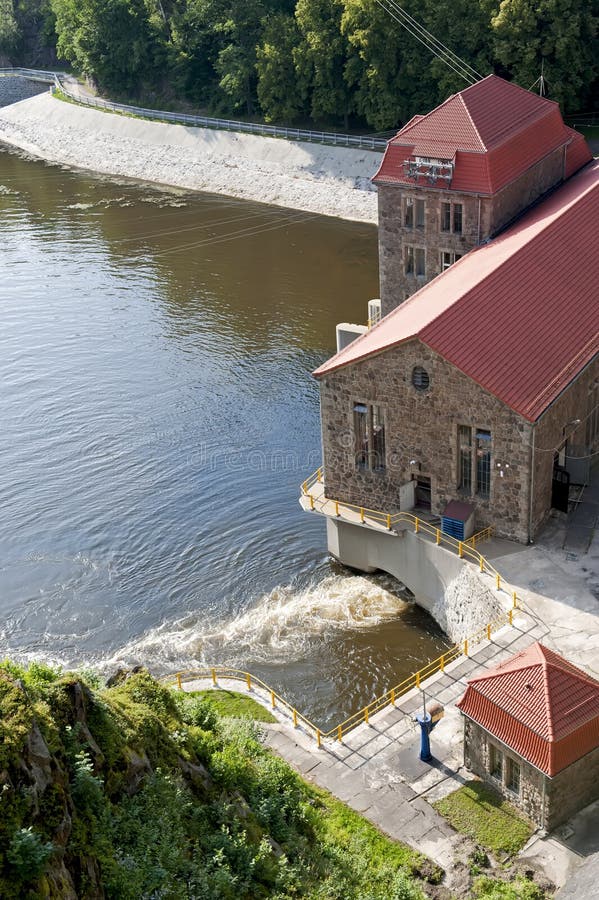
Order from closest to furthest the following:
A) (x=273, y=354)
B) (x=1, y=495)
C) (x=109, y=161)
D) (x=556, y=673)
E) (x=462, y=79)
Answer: (x=556, y=673), (x=1, y=495), (x=273, y=354), (x=462, y=79), (x=109, y=161)

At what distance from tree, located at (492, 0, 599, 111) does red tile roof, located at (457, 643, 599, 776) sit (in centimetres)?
6300

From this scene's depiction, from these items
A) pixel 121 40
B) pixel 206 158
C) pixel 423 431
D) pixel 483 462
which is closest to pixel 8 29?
pixel 121 40

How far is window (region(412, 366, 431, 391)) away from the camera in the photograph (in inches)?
1573

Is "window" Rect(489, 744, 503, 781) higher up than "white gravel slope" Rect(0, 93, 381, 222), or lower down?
lower down

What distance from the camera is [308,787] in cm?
3088

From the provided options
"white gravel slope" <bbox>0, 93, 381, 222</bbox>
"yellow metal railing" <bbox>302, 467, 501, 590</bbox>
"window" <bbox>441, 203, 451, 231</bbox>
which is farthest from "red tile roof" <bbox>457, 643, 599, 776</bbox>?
"white gravel slope" <bbox>0, 93, 381, 222</bbox>

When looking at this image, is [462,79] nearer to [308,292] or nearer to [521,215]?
[308,292]

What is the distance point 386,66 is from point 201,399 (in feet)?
146

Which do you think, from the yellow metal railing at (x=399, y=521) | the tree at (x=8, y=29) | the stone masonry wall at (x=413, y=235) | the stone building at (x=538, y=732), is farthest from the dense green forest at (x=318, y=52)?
the stone building at (x=538, y=732)

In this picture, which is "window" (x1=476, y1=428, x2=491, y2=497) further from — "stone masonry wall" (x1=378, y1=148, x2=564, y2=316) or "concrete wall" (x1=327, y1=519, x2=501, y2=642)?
"stone masonry wall" (x1=378, y1=148, x2=564, y2=316)

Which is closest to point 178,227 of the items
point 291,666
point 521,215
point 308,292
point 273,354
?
point 308,292

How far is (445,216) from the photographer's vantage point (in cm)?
5291

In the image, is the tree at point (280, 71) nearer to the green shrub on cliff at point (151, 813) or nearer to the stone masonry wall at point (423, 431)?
the stone masonry wall at point (423, 431)

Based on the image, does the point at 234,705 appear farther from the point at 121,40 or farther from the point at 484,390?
the point at 121,40
